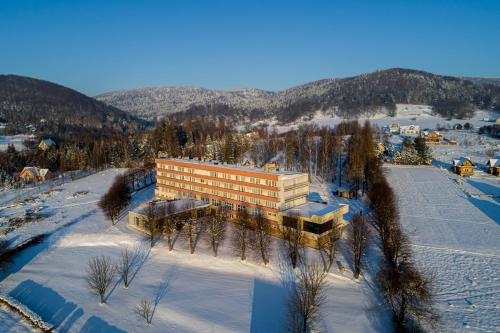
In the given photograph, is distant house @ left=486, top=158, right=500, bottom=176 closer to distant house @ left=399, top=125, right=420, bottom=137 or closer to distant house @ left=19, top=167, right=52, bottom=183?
distant house @ left=399, top=125, right=420, bottom=137

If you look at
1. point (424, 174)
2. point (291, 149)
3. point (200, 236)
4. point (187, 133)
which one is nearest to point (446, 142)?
point (424, 174)

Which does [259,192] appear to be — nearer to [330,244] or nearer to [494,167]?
[330,244]

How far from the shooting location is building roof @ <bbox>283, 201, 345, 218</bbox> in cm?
4227

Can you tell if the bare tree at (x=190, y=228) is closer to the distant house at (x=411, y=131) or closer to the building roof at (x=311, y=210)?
the building roof at (x=311, y=210)

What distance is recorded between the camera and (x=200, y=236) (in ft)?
147

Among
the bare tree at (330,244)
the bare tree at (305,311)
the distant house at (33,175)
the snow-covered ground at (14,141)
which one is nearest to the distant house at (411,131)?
the bare tree at (330,244)

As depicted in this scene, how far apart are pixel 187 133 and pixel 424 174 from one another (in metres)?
85.4

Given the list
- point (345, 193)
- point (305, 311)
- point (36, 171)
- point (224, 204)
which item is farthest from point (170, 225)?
point (36, 171)

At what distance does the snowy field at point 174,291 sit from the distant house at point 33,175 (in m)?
46.7

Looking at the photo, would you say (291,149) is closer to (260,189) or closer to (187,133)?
(260,189)

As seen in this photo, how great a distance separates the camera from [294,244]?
37031mm

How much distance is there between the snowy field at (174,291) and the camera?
26.7m

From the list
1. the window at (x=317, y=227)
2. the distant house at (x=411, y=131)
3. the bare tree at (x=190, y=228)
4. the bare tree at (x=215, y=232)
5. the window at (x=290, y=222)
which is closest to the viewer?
the bare tree at (x=215, y=232)

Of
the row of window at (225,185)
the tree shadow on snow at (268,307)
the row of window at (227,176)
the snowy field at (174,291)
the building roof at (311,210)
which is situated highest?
the row of window at (227,176)
